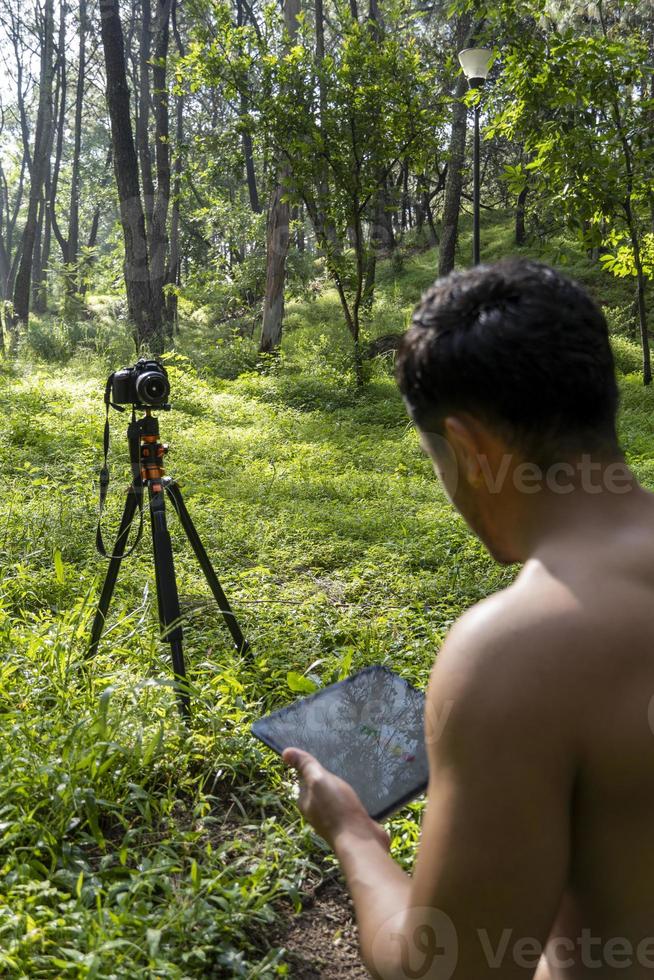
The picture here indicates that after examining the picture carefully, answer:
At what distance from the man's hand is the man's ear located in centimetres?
63

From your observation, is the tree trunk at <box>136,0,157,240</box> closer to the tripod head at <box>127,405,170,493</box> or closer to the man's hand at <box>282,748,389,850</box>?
the tripod head at <box>127,405,170,493</box>

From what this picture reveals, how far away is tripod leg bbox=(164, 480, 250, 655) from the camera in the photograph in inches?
122

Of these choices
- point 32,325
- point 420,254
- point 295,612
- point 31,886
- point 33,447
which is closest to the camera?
point 31,886

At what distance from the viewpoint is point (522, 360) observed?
1021 mm

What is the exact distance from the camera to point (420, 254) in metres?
23.4

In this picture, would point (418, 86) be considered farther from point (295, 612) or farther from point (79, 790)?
point (79, 790)

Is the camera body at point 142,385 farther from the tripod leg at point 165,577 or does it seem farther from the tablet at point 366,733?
the tablet at point 366,733

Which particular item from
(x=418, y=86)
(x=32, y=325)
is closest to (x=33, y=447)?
(x=418, y=86)

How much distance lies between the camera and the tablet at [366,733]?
182 cm

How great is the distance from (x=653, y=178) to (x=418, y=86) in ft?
9.89

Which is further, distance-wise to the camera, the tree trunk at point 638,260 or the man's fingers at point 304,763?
the tree trunk at point 638,260

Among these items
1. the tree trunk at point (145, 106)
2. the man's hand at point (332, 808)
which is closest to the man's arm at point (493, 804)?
the man's hand at point (332, 808)

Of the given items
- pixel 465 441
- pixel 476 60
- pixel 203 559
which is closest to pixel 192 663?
pixel 203 559

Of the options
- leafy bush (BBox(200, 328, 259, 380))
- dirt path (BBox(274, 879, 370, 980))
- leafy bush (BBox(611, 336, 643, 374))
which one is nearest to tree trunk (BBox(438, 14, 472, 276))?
leafy bush (BBox(611, 336, 643, 374))
